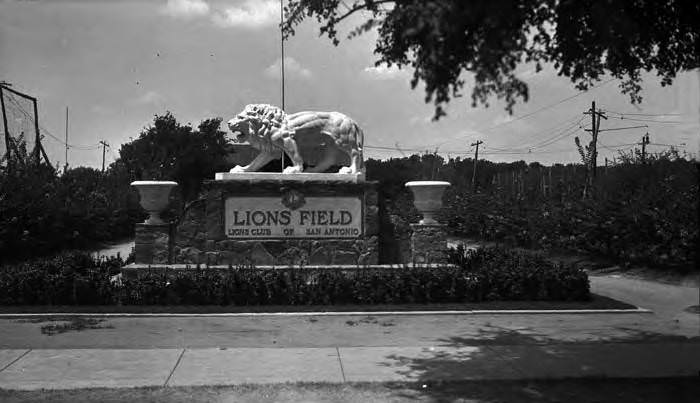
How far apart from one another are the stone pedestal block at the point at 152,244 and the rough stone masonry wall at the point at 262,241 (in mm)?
275

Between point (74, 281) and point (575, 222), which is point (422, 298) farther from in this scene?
point (575, 222)

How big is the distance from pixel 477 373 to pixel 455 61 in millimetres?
3428

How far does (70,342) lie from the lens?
7309 millimetres

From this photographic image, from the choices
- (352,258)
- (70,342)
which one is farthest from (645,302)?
(70,342)

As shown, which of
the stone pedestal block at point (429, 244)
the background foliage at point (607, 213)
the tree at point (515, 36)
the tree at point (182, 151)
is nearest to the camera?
the tree at point (515, 36)

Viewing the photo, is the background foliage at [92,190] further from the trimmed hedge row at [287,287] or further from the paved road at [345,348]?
the paved road at [345,348]

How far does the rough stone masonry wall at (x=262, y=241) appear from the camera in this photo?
37.2 feet

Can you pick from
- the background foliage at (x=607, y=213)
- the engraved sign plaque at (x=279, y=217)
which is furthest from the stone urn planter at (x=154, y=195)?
the background foliage at (x=607, y=213)

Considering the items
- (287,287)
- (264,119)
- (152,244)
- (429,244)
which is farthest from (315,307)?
(264,119)

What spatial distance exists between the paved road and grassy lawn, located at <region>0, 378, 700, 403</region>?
20 centimetres

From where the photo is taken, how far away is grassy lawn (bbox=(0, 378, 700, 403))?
212 inches

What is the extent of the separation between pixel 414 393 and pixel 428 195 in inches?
243

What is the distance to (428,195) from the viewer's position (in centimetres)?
1145

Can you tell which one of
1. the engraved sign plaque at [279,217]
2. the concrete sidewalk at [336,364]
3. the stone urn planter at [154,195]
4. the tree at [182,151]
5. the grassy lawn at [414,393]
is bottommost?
the grassy lawn at [414,393]
